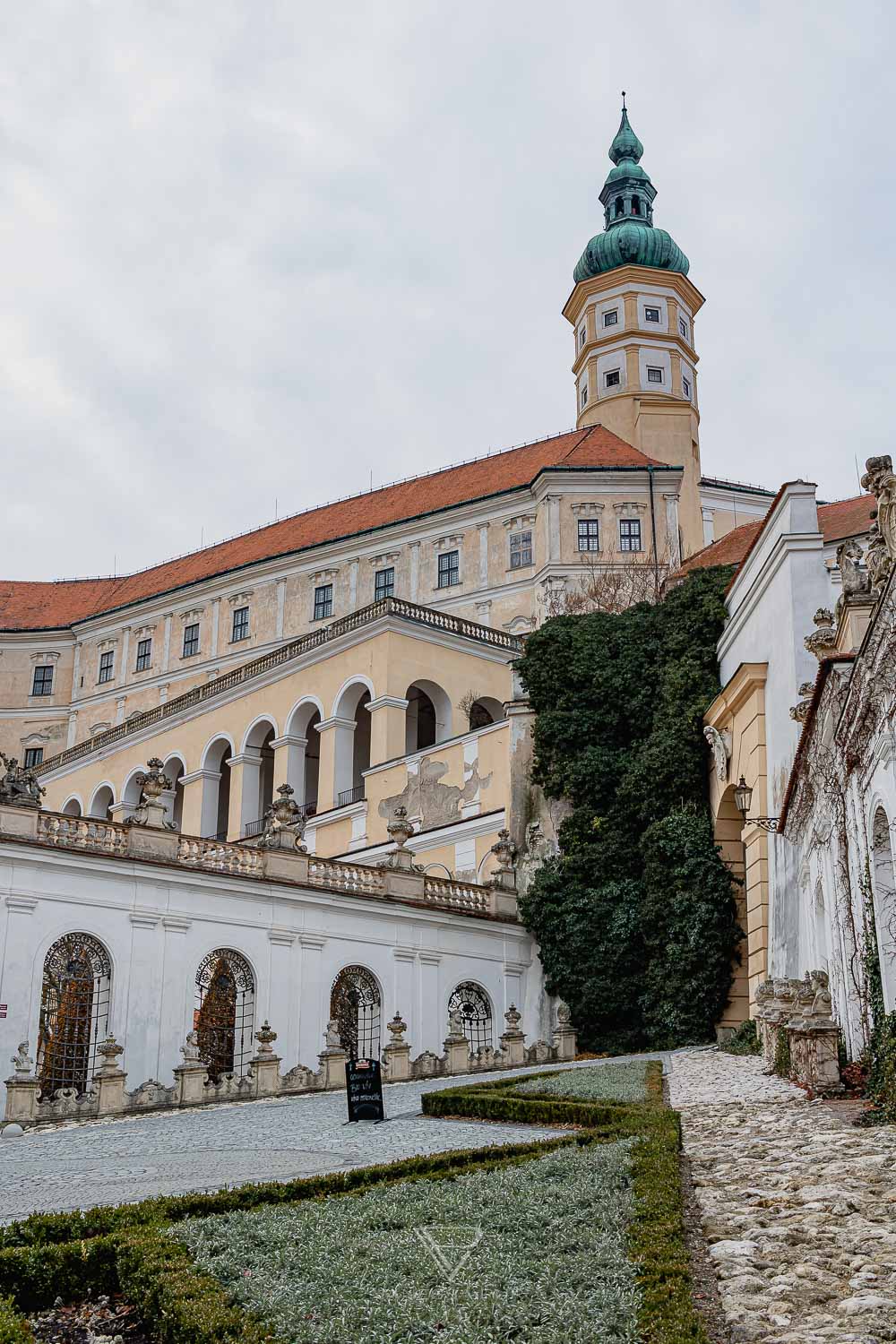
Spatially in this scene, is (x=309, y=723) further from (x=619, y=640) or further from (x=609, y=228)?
(x=609, y=228)

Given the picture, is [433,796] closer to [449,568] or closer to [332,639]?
[332,639]

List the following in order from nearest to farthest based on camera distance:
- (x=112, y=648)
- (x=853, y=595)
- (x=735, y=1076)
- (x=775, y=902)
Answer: (x=853, y=595), (x=735, y=1076), (x=775, y=902), (x=112, y=648)

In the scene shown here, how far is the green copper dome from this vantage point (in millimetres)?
67125

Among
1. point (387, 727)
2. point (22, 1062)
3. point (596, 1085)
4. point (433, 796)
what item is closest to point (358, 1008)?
point (22, 1062)

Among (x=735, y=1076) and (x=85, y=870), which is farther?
(x=85, y=870)

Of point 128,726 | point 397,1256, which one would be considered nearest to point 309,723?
point 128,726

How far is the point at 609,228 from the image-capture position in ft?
232

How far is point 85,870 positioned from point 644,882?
13139 millimetres

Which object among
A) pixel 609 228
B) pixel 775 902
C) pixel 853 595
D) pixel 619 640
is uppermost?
pixel 609 228

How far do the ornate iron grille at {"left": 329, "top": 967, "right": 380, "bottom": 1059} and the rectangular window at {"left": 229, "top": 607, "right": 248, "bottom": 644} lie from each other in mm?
35910

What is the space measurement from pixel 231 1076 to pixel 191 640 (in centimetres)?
4383

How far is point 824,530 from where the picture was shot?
32344 mm

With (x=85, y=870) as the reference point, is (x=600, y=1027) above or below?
below

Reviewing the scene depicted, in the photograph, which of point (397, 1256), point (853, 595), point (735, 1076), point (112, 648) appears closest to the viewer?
point (397, 1256)
